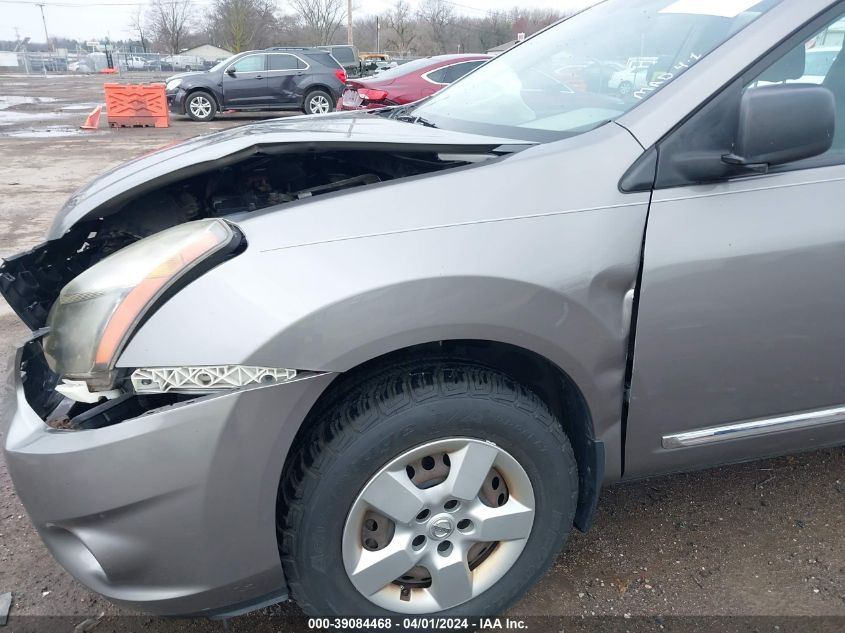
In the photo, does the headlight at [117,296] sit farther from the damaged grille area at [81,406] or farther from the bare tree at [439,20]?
the bare tree at [439,20]

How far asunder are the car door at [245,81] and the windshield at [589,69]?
13365mm

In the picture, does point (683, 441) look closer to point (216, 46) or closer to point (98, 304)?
point (98, 304)

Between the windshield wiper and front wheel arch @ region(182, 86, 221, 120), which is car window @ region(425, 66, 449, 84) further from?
front wheel arch @ region(182, 86, 221, 120)

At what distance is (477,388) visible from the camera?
5.21ft

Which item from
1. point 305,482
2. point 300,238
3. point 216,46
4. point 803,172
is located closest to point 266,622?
point 305,482

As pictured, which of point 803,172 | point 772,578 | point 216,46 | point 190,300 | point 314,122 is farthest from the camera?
point 216,46

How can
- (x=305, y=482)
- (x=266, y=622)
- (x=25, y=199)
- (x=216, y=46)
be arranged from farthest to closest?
(x=216, y=46), (x=25, y=199), (x=266, y=622), (x=305, y=482)

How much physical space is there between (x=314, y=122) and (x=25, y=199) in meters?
5.97

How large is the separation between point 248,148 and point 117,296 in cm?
56

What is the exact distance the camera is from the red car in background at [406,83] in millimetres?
8375

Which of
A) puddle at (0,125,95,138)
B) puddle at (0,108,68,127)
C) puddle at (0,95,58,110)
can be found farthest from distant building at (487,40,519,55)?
puddle at (0,95,58,110)

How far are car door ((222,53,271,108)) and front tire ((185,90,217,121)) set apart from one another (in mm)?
342

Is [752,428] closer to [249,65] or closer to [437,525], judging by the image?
[437,525]

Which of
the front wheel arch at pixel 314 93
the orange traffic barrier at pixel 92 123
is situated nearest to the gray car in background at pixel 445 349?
the orange traffic barrier at pixel 92 123
